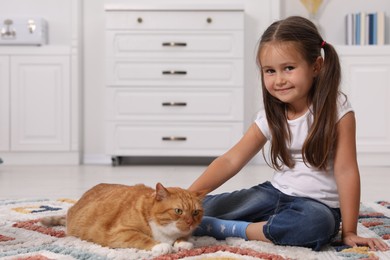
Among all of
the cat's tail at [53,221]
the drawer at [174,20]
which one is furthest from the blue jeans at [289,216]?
the drawer at [174,20]

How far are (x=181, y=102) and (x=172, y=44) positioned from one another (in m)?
0.39

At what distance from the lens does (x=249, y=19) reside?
4332 mm

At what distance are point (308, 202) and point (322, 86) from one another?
0.28m

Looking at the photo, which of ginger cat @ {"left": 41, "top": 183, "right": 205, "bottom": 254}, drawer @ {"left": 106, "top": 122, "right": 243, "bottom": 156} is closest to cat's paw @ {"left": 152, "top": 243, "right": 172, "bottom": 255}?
ginger cat @ {"left": 41, "top": 183, "right": 205, "bottom": 254}

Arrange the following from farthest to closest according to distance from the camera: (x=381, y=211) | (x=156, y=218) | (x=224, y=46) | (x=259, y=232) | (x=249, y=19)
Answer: (x=249, y=19) → (x=224, y=46) → (x=381, y=211) → (x=259, y=232) → (x=156, y=218)

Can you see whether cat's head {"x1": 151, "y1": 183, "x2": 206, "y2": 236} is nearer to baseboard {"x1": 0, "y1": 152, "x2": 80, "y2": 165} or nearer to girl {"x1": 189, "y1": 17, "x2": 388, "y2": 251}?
girl {"x1": 189, "y1": 17, "x2": 388, "y2": 251}

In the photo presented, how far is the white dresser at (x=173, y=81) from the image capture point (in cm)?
402

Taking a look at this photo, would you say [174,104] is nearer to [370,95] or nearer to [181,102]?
[181,102]

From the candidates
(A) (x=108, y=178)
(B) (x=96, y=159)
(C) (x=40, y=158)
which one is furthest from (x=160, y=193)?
(B) (x=96, y=159)

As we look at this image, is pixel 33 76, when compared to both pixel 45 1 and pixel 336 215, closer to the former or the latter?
pixel 45 1

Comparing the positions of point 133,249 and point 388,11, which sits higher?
point 388,11

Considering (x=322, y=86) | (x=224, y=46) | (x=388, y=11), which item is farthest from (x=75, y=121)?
(x=322, y=86)

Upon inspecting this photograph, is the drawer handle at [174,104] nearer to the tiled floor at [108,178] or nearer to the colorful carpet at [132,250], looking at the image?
the tiled floor at [108,178]

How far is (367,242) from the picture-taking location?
1325 mm
